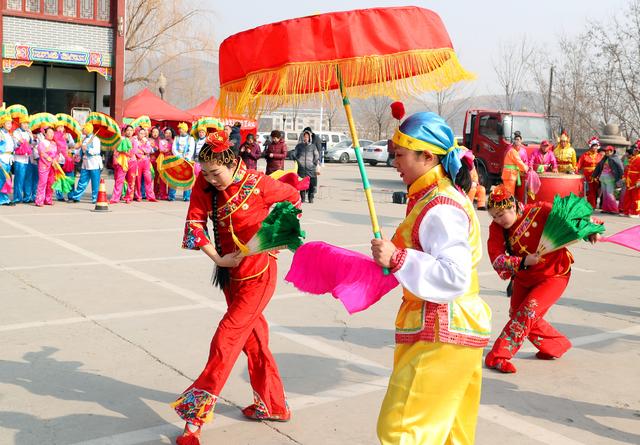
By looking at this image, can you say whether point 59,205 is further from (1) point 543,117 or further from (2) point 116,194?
(1) point 543,117

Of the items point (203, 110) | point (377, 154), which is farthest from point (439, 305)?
point (377, 154)

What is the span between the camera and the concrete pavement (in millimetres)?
4328

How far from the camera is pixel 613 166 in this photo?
17.7 meters

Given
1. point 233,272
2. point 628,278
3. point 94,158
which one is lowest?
point 628,278

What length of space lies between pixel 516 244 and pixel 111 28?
63.1ft

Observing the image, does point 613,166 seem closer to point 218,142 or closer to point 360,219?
point 360,219

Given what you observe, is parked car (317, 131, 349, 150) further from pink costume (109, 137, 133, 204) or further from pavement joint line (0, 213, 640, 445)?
pavement joint line (0, 213, 640, 445)

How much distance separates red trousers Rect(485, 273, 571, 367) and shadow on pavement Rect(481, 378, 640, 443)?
394 millimetres

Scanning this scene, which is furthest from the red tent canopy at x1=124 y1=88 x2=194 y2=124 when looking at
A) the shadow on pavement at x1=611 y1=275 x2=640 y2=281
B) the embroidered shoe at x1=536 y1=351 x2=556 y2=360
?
the embroidered shoe at x1=536 y1=351 x2=556 y2=360

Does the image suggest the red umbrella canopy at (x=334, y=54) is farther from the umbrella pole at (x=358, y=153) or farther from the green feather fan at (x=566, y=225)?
the green feather fan at (x=566, y=225)

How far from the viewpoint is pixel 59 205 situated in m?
15.2

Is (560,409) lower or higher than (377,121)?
lower

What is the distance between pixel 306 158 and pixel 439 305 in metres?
14.0

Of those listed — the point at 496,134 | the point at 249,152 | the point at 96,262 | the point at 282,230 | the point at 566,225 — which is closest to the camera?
the point at 282,230
